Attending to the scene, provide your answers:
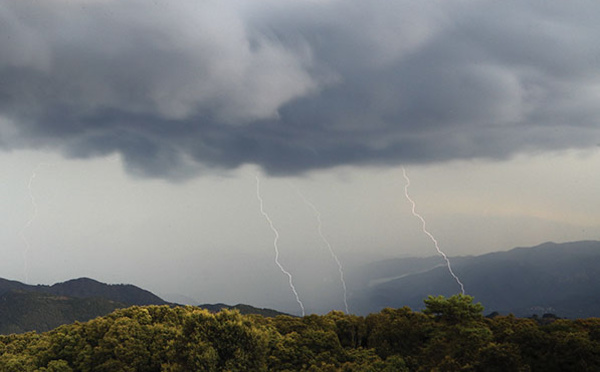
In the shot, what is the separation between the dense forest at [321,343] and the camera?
39000 mm

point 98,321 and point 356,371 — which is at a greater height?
point 98,321

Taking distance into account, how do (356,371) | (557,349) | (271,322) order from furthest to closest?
(271,322)
(356,371)
(557,349)

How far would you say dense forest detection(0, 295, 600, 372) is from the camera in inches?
1535

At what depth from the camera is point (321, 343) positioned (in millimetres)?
49281

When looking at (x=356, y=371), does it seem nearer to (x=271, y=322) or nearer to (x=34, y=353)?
(x=271, y=322)

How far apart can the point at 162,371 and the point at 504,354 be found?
28.7 meters

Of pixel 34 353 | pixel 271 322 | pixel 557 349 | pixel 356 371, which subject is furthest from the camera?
pixel 271 322

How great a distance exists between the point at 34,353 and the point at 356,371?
3501 centimetres

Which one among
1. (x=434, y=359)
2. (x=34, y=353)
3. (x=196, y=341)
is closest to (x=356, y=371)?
(x=434, y=359)

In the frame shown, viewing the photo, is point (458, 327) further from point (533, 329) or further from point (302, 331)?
point (302, 331)

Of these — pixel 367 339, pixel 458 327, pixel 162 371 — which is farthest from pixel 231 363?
pixel 458 327

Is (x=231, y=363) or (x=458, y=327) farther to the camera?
(x=458, y=327)

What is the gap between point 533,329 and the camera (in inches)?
1618

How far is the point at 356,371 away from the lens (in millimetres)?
40812
